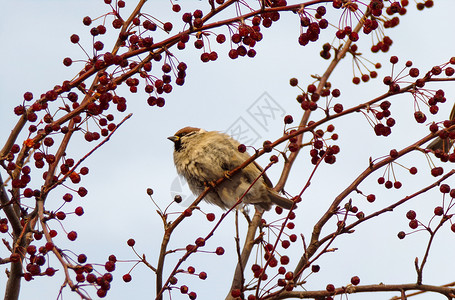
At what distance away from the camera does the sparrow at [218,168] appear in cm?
516

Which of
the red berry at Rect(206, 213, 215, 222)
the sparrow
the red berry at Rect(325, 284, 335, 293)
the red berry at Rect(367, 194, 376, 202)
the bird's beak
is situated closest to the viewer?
the red berry at Rect(325, 284, 335, 293)

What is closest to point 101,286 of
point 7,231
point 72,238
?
point 72,238

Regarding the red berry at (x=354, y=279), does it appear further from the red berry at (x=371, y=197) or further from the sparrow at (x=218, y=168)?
the sparrow at (x=218, y=168)

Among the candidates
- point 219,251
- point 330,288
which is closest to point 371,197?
point 330,288


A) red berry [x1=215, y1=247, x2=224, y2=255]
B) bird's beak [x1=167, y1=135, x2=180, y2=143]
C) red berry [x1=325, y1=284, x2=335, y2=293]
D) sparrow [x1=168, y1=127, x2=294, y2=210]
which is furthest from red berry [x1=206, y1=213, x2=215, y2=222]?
bird's beak [x1=167, y1=135, x2=180, y2=143]

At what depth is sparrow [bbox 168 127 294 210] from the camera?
5.16 meters

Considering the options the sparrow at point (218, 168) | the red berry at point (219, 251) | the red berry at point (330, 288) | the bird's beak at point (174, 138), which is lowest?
the red berry at point (330, 288)

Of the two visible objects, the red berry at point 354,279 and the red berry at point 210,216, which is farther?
the red berry at point 210,216

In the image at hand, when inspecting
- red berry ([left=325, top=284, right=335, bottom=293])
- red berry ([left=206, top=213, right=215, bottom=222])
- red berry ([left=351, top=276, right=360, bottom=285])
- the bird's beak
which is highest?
the bird's beak

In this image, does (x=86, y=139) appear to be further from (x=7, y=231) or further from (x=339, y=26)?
(x=339, y=26)

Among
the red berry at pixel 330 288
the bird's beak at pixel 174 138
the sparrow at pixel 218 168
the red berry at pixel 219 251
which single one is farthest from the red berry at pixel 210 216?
the bird's beak at pixel 174 138

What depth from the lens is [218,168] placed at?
5129 mm

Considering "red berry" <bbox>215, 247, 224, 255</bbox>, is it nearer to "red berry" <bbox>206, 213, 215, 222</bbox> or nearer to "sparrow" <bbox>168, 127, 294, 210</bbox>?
"red berry" <bbox>206, 213, 215, 222</bbox>

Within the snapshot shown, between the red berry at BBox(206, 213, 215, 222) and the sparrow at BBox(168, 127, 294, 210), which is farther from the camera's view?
the sparrow at BBox(168, 127, 294, 210)
